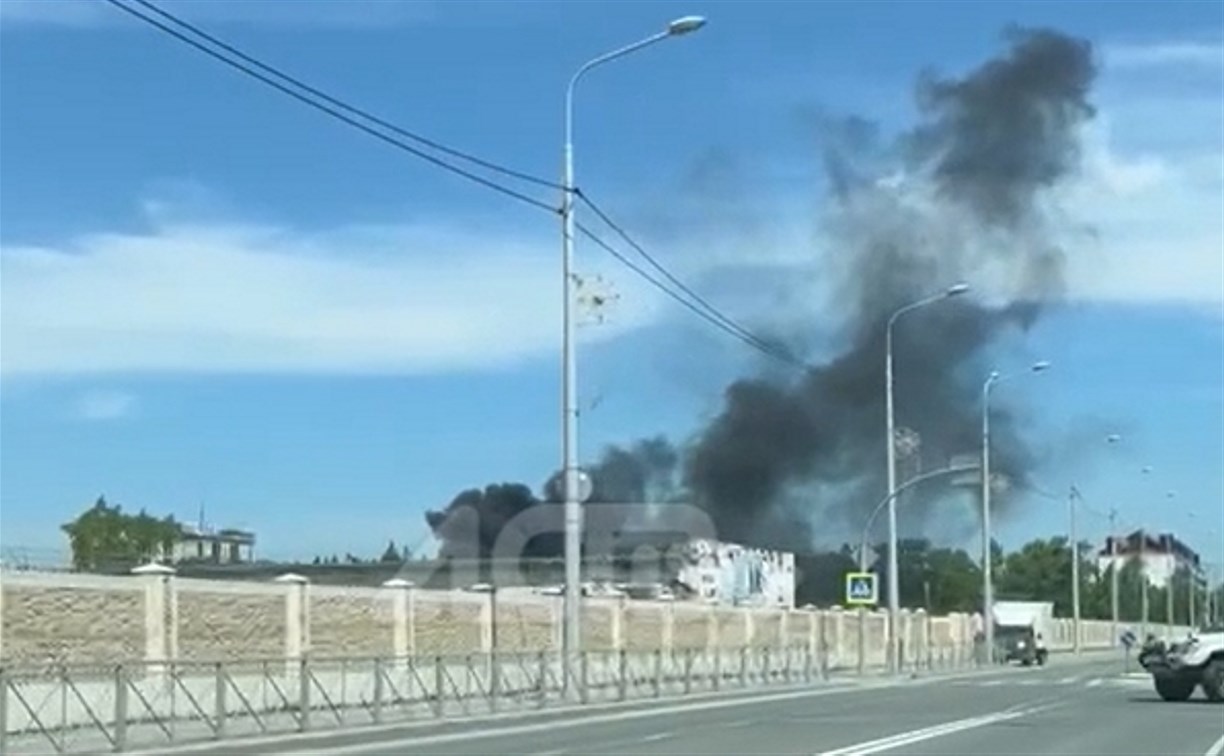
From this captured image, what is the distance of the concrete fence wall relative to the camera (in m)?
35.9

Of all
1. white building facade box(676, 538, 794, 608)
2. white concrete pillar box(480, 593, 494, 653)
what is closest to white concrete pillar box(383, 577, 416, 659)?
white concrete pillar box(480, 593, 494, 653)

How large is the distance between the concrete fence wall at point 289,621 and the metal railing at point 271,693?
2.04 metres

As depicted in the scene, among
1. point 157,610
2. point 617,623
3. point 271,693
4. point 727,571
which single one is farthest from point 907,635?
point 271,693

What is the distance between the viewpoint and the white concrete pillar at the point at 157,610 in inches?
1523

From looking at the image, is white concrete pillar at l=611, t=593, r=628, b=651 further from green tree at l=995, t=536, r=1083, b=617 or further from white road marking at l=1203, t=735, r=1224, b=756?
green tree at l=995, t=536, r=1083, b=617

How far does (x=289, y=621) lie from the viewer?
4466 centimetres

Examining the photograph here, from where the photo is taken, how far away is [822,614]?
89.4 meters

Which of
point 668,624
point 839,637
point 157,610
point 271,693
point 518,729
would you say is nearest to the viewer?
point 271,693

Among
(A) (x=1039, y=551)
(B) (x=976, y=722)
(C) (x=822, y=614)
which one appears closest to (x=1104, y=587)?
(A) (x=1039, y=551)

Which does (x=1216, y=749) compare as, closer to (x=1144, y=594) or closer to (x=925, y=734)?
(x=925, y=734)

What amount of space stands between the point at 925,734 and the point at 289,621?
15.9m

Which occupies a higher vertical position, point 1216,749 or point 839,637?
point 839,637

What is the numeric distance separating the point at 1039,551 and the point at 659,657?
14977 cm

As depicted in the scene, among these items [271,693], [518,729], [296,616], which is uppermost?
[296,616]
